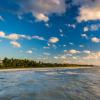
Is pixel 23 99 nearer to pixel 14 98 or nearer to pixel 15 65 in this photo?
pixel 14 98

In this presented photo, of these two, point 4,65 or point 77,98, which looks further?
point 4,65

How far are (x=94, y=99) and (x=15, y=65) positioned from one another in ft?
378

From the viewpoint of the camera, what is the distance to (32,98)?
17.8 meters

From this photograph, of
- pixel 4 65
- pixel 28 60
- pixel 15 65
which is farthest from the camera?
pixel 28 60

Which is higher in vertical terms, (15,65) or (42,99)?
(15,65)

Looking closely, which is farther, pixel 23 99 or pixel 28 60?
pixel 28 60

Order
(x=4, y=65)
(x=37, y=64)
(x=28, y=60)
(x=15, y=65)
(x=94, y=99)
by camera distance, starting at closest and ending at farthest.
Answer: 1. (x=94, y=99)
2. (x=4, y=65)
3. (x=15, y=65)
4. (x=28, y=60)
5. (x=37, y=64)

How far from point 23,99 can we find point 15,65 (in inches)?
4490

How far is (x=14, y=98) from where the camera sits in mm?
17906

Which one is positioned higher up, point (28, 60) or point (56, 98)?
point (28, 60)

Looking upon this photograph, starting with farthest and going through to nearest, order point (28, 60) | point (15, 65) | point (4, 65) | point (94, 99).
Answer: point (28, 60), point (15, 65), point (4, 65), point (94, 99)

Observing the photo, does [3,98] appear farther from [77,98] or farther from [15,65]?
[15,65]

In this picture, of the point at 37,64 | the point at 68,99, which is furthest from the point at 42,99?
the point at 37,64

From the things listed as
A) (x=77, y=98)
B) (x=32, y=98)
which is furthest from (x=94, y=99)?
(x=32, y=98)
